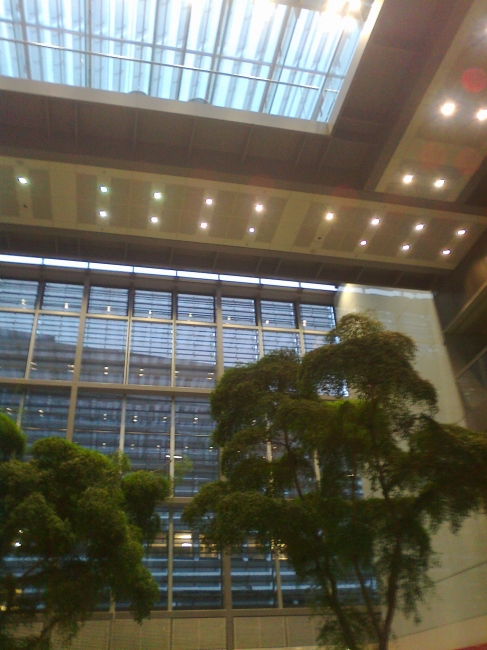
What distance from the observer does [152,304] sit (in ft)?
67.5

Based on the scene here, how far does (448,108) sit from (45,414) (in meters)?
14.2

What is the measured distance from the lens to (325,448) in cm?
873

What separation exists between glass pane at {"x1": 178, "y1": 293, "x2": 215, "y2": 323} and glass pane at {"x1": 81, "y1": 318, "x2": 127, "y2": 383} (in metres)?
2.25

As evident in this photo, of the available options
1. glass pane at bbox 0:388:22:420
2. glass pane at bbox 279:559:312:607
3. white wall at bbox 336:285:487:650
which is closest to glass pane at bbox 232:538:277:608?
glass pane at bbox 279:559:312:607

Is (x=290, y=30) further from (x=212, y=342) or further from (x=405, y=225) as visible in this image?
(x=212, y=342)

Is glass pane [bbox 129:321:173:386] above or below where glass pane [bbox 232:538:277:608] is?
above

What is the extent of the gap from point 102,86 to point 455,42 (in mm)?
7698

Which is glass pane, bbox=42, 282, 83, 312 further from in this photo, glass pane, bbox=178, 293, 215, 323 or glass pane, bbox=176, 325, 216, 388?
glass pane, bbox=176, 325, 216, 388

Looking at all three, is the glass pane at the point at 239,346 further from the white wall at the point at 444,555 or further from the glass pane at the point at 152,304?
the white wall at the point at 444,555

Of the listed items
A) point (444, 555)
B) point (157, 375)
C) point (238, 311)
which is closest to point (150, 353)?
point (157, 375)

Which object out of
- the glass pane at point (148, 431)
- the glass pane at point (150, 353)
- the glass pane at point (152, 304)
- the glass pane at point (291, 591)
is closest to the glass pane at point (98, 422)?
the glass pane at point (148, 431)

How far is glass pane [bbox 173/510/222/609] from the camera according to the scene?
15570 millimetres

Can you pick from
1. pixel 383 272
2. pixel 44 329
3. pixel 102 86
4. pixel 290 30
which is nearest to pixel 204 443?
pixel 44 329

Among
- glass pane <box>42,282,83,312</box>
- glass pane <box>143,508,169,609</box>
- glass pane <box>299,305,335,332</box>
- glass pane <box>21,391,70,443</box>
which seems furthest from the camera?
glass pane <box>299,305,335,332</box>
